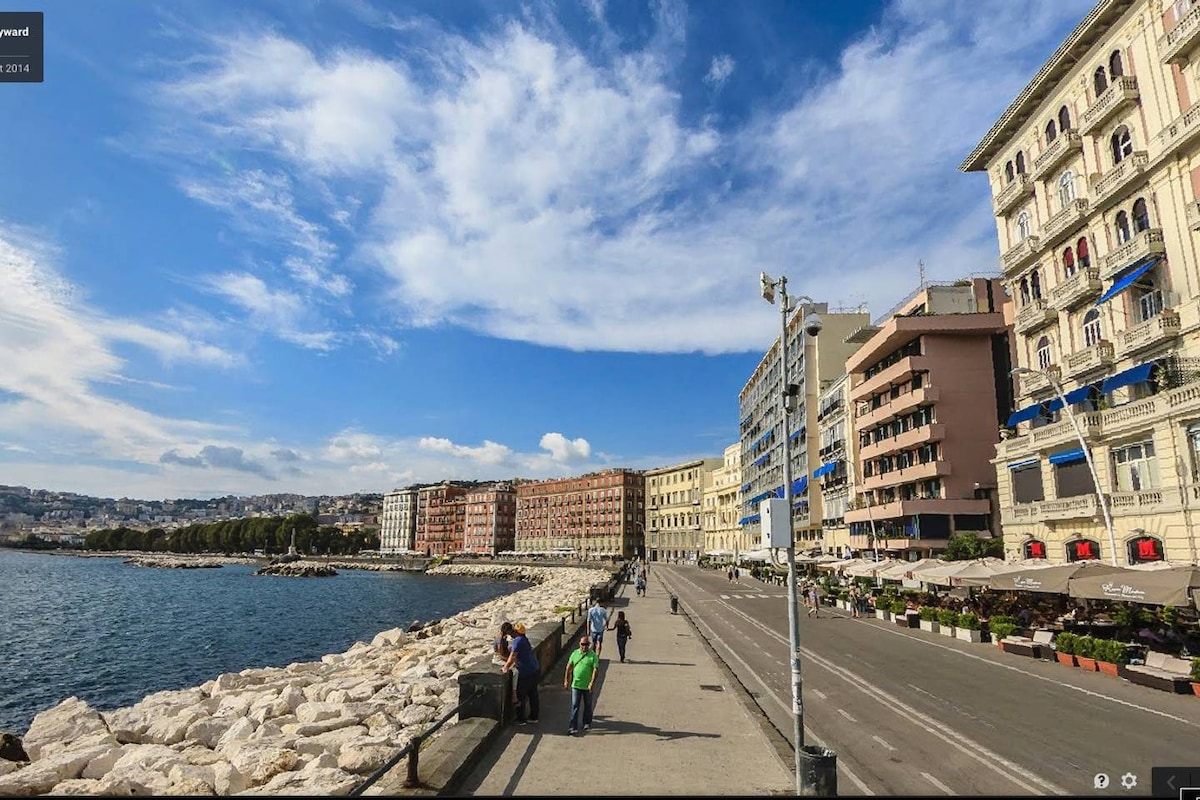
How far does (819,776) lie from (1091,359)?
3059cm

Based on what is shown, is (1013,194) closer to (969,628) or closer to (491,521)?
(969,628)

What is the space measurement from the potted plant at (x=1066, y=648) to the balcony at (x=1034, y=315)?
65.4 ft

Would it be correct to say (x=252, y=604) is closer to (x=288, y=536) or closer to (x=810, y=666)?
(x=810, y=666)

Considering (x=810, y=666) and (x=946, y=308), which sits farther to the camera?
(x=946, y=308)

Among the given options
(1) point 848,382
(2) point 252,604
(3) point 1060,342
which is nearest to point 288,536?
(2) point 252,604

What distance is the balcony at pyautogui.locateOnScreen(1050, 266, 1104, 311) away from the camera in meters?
31.4

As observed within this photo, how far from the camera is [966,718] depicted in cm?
1430

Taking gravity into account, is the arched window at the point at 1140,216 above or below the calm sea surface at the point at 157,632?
above

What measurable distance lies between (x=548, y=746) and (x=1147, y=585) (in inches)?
609

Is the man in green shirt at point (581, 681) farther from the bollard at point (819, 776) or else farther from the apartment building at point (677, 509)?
the apartment building at point (677, 509)

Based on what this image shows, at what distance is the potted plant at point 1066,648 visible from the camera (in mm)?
20672

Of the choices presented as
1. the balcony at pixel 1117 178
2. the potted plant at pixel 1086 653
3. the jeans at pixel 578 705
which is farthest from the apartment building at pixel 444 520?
the jeans at pixel 578 705

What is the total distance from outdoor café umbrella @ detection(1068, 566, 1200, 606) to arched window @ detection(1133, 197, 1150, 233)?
18.3 m

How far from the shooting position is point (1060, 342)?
34656 millimetres
